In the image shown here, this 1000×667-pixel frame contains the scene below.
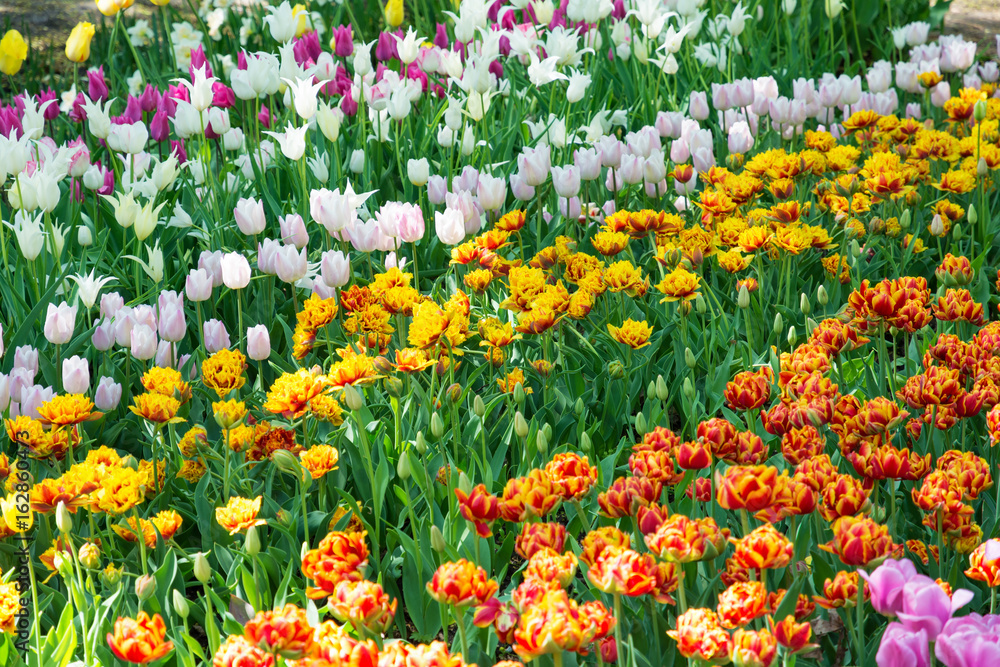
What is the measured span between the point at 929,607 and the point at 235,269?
1.65 meters

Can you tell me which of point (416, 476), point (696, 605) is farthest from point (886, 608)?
point (416, 476)

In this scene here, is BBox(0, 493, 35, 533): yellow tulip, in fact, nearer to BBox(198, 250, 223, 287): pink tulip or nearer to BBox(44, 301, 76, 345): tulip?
BBox(44, 301, 76, 345): tulip

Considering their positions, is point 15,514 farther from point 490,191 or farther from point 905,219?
point 905,219

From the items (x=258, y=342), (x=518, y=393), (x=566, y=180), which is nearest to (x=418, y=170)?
(x=566, y=180)

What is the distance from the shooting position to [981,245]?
2.92 metres

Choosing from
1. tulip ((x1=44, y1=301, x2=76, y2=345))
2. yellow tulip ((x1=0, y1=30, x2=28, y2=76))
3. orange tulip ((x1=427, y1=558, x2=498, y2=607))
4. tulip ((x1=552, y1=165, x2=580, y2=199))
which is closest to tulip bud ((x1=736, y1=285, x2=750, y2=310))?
tulip ((x1=552, y1=165, x2=580, y2=199))

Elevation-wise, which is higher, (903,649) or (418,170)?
(418,170)

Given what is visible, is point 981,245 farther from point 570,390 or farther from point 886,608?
point 886,608

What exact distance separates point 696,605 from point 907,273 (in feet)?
5.85

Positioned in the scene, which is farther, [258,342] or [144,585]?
[258,342]

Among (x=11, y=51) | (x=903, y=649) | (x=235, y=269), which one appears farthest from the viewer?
(x=11, y=51)

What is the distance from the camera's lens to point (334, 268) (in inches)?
87.7

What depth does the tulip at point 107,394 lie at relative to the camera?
1.94m

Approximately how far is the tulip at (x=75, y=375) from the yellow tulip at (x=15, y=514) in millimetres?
361
